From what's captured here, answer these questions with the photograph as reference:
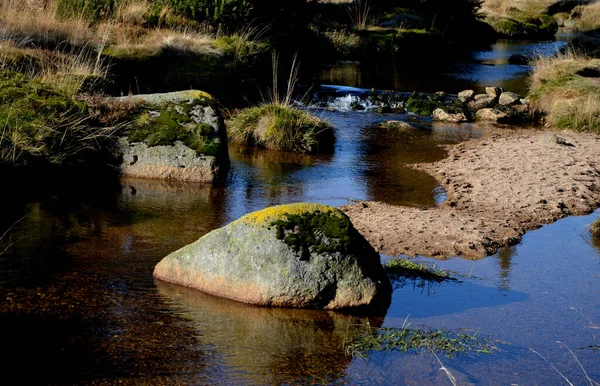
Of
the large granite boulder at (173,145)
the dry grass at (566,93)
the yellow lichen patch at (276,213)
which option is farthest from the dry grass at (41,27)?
the dry grass at (566,93)

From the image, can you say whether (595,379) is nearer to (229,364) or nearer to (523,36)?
(229,364)

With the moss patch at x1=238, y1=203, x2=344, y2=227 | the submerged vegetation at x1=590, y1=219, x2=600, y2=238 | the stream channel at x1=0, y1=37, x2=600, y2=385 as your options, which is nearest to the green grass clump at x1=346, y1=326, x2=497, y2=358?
the stream channel at x1=0, y1=37, x2=600, y2=385

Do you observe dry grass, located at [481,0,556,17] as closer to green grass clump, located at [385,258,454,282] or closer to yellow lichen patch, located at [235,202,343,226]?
green grass clump, located at [385,258,454,282]

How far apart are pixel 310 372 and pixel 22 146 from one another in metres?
6.95

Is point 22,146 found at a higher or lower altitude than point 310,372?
higher

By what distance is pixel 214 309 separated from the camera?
24.8 ft

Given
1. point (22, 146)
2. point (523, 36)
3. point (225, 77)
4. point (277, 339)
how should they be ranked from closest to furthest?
point (277, 339)
point (22, 146)
point (225, 77)
point (523, 36)

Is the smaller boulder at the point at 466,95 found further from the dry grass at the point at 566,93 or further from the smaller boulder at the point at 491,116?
the dry grass at the point at 566,93

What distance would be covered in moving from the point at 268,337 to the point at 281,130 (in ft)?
29.7

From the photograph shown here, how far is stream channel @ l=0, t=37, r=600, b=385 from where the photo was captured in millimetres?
6441

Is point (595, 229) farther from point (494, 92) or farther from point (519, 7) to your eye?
point (519, 7)

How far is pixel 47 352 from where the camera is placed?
21.3 ft

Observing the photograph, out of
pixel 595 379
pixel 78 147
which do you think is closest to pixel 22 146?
pixel 78 147

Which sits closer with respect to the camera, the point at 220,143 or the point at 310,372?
the point at 310,372
